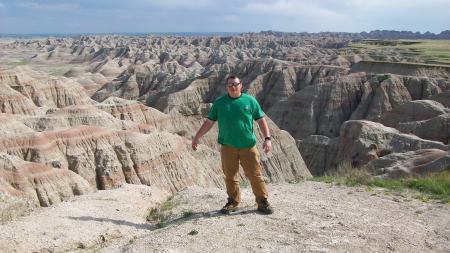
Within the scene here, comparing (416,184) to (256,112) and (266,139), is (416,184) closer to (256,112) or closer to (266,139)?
(266,139)

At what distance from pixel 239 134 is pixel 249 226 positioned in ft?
5.33

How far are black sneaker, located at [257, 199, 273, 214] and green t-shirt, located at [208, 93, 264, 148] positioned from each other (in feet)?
3.56

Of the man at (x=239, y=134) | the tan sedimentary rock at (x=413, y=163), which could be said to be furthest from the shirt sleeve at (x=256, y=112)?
the tan sedimentary rock at (x=413, y=163)

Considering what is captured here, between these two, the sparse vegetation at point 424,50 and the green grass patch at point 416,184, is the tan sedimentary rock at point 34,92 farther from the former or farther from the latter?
the sparse vegetation at point 424,50

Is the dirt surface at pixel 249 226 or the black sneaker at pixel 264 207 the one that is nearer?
the dirt surface at pixel 249 226

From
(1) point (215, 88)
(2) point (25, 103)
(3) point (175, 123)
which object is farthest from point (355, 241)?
(1) point (215, 88)

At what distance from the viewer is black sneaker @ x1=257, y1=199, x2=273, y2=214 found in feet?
30.2

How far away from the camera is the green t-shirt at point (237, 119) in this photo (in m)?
9.00

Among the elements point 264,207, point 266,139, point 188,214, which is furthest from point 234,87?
point 188,214

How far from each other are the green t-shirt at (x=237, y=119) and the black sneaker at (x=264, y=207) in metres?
1.09

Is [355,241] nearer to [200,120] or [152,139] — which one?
[152,139]

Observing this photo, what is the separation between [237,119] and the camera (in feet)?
29.5

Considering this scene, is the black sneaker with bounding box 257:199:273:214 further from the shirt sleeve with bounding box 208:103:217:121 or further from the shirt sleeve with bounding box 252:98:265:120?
the shirt sleeve with bounding box 208:103:217:121

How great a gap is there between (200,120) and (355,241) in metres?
39.1
